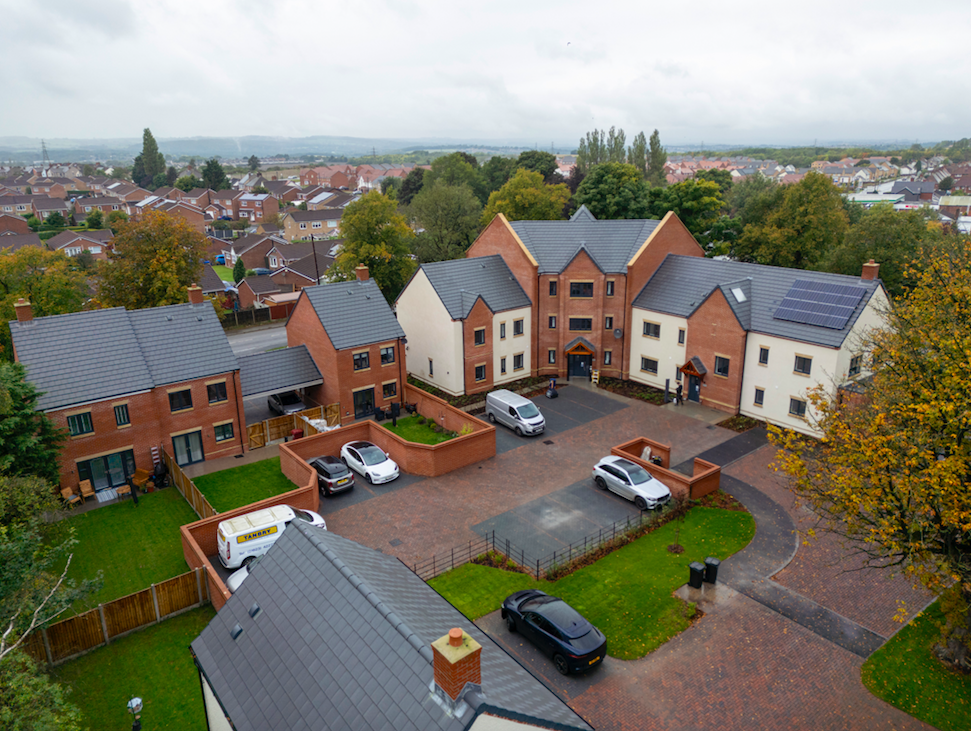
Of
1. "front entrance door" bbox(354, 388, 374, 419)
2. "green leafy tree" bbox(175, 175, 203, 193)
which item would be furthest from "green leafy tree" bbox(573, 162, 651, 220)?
"green leafy tree" bbox(175, 175, 203, 193)

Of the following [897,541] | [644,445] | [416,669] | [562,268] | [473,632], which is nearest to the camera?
[416,669]

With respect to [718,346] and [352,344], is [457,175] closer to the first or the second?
[352,344]

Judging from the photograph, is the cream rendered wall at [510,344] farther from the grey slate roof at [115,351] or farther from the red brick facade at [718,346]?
the grey slate roof at [115,351]

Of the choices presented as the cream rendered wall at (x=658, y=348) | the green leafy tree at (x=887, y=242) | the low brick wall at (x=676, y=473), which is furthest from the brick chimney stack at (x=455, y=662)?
the green leafy tree at (x=887, y=242)

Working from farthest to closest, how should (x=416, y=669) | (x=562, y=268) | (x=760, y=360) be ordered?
(x=562, y=268) → (x=760, y=360) → (x=416, y=669)

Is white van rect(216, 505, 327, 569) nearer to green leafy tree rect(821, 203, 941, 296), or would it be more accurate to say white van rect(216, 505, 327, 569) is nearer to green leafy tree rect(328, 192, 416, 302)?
green leafy tree rect(328, 192, 416, 302)

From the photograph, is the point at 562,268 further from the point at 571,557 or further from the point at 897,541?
the point at 897,541

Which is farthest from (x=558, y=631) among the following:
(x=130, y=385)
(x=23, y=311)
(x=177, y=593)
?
(x=23, y=311)

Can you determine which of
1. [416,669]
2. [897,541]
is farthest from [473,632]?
[897,541]
